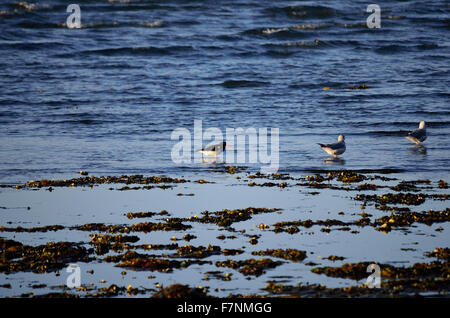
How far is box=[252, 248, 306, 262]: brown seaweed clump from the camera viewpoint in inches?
289

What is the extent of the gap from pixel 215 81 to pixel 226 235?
15596 mm

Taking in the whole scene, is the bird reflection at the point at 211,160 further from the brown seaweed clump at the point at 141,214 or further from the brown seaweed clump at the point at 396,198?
the brown seaweed clump at the point at 141,214

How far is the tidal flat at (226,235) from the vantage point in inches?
262

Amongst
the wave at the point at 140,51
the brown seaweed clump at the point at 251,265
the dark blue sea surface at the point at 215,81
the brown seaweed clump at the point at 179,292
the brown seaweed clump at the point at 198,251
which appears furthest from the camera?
the wave at the point at 140,51

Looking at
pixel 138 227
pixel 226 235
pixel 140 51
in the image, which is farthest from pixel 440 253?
pixel 140 51

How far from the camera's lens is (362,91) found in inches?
836

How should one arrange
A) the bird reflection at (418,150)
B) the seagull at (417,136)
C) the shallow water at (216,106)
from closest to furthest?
the shallow water at (216,106), the bird reflection at (418,150), the seagull at (417,136)

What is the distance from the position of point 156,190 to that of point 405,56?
1874 cm

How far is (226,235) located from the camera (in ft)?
26.8

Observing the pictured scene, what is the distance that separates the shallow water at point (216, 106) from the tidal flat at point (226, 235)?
5 cm

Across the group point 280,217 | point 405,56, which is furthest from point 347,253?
point 405,56

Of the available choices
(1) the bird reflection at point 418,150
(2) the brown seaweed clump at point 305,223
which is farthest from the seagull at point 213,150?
(2) the brown seaweed clump at point 305,223

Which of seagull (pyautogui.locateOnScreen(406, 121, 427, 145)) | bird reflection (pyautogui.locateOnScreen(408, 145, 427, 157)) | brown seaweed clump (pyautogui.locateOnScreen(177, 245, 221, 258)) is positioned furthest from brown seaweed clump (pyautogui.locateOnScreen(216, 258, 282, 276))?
seagull (pyautogui.locateOnScreen(406, 121, 427, 145))

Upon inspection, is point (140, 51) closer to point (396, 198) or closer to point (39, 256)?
point (396, 198)
